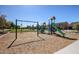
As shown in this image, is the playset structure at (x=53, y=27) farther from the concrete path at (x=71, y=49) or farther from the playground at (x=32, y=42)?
the concrete path at (x=71, y=49)

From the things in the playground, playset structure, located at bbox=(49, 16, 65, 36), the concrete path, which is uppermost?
playset structure, located at bbox=(49, 16, 65, 36)

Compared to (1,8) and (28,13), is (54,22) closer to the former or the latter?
(28,13)

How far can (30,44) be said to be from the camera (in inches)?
334

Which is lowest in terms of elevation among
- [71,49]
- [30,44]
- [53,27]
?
[71,49]

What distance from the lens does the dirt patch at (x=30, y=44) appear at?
8.25m

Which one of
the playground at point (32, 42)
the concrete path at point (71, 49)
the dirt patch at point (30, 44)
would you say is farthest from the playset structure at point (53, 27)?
the concrete path at point (71, 49)

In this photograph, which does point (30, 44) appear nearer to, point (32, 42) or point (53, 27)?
point (32, 42)

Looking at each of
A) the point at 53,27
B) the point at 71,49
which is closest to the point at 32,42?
the point at 53,27

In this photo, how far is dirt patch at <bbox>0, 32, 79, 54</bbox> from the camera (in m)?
8.25

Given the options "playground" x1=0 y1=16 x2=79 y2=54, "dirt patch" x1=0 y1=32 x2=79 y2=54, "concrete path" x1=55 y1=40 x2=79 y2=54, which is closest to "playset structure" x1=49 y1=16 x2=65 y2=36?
"playground" x1=0 y1=16 x2=79 y2=54

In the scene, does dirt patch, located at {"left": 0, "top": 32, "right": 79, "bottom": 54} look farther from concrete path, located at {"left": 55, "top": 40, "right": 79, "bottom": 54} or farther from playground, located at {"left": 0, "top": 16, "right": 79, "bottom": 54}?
concrete path, located at {"left": 55, "top": 40, "right": 79, "bottom": 54}

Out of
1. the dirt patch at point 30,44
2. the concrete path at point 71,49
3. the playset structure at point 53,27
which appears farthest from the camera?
the playset structure at point 53,27

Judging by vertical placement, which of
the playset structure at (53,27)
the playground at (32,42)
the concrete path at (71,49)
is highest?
the playset structure at (53,27)

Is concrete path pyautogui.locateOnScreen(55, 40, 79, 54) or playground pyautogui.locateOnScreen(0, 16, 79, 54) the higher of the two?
playground pyautogui.locateOnScreen(0, 16, 79, 54)
